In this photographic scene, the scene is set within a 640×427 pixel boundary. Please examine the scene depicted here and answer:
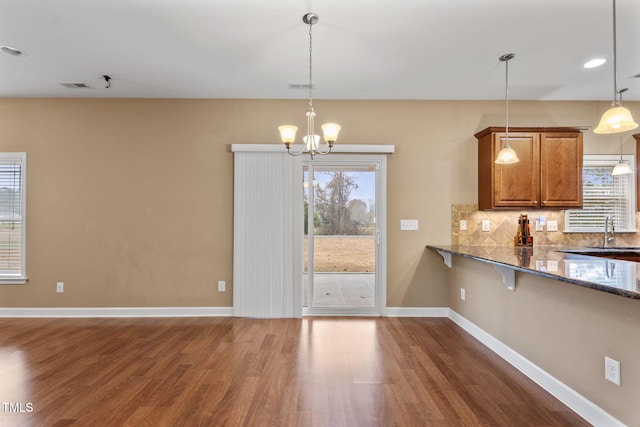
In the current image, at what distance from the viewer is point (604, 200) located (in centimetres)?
424

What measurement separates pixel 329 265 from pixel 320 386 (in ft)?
6.51

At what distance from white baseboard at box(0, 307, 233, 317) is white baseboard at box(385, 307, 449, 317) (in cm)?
202

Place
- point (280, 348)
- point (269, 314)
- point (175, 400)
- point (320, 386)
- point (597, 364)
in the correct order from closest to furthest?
point (597, 364) < point (175, 400) < point (320, 386) < point (280, 348) < point (269, 314)

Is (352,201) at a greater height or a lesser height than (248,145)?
lesser

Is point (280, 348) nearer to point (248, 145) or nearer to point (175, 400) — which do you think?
point (175, 400)

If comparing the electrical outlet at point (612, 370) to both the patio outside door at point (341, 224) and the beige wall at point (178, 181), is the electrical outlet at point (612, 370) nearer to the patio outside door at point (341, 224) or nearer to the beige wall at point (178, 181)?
the beige wall at point (178, 181)

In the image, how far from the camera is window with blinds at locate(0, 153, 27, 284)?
4.13m

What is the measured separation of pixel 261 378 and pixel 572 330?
2.18m

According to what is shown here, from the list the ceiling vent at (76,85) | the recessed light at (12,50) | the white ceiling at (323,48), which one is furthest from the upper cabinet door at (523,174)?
the recessed light at (12,50)

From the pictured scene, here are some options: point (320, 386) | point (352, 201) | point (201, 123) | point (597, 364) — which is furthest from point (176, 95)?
point (597, 364)

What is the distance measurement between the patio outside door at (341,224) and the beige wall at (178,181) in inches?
9.0

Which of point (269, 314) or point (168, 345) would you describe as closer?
point (168, 345)

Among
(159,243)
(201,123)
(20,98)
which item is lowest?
(159,243)

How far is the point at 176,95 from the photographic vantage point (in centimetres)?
412
